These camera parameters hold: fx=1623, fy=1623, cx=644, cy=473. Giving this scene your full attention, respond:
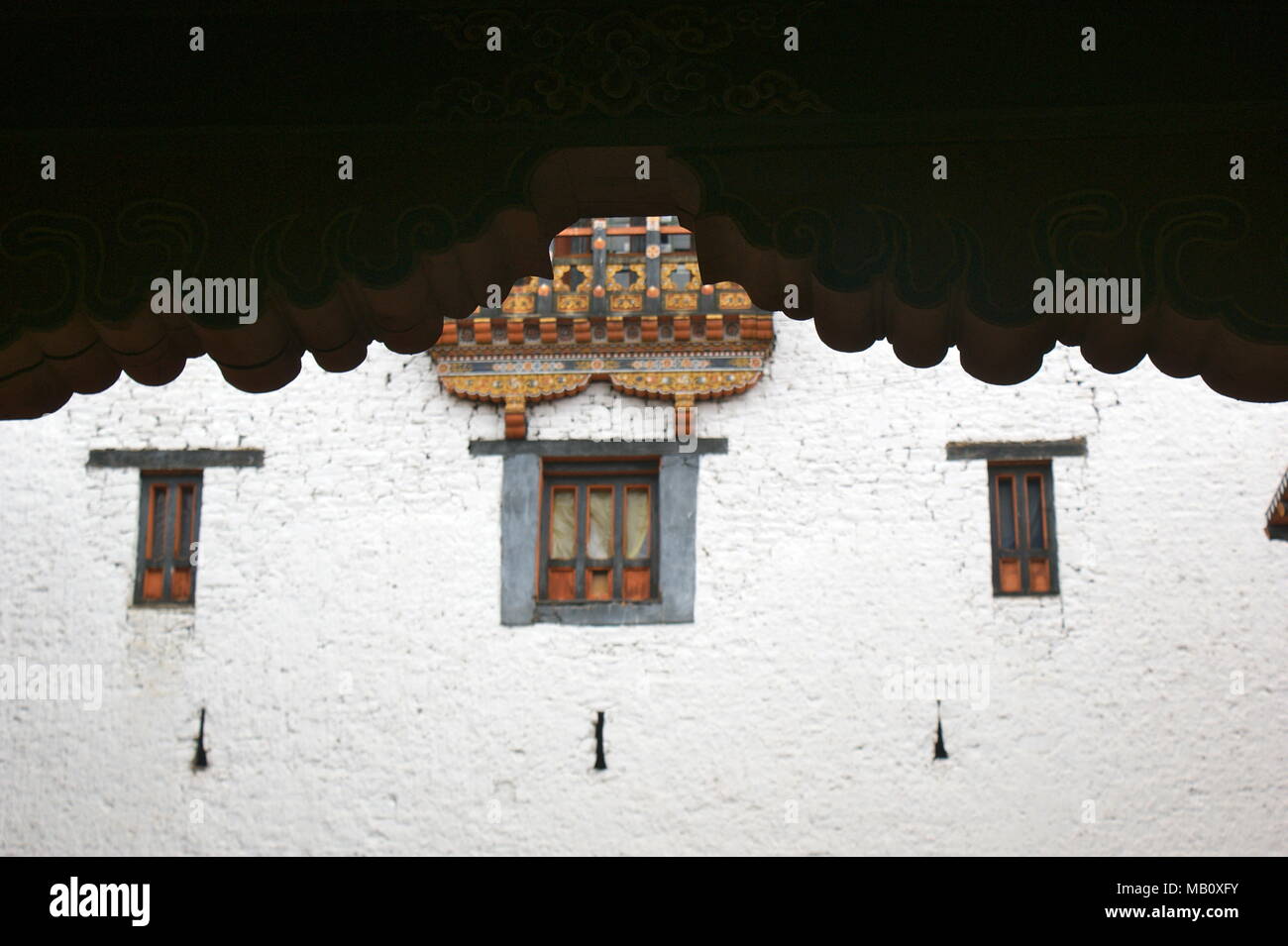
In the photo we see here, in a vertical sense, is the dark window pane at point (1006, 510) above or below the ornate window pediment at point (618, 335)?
A: below

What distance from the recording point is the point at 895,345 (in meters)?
2.63

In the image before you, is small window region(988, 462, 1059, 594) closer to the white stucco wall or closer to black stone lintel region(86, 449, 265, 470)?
the white stucco wall

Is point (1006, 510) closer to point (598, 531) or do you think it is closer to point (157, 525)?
point (598, 531)

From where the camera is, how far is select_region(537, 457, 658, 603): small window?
9641mm

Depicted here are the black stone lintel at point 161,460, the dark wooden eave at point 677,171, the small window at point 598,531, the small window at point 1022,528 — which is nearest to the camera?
the dark wooden eave at point 677,171

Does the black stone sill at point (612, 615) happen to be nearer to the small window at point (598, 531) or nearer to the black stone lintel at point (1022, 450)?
the small window at point (598, 531)

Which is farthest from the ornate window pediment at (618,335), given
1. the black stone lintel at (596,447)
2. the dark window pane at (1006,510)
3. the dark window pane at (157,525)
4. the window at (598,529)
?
the dark window pane at (157,525)

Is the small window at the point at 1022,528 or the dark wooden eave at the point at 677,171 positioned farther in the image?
the small window at the point at 1022,528

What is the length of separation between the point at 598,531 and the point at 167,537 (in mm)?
2592

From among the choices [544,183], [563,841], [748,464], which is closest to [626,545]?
[748,464]

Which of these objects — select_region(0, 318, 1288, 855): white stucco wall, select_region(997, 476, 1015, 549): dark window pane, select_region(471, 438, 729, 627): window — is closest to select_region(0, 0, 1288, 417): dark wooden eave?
select_region(0, 318, 1288, 855): white stucco wall

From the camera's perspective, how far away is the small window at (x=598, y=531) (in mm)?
9641

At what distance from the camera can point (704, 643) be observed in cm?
946

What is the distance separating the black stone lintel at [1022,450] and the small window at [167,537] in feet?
15.0
